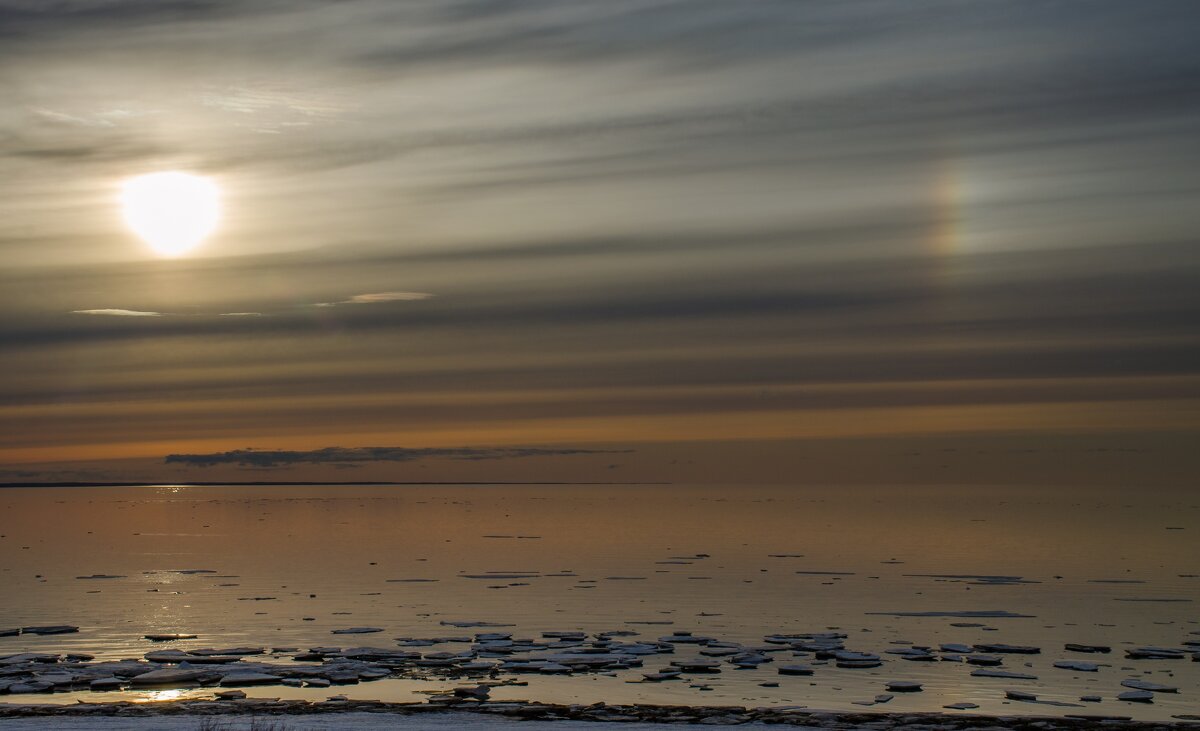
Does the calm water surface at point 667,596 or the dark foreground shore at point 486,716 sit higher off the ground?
the calm water surface at point 667,596

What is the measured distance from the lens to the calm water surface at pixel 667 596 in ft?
108

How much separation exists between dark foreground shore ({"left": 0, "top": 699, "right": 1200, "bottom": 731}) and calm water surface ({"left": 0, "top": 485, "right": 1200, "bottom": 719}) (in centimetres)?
211

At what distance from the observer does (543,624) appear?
46.6 metres

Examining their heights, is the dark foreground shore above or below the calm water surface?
below

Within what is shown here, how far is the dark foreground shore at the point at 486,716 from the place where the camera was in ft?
82.7

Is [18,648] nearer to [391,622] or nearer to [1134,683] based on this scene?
[391,622]

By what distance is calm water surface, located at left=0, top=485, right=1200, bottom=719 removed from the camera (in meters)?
32.9

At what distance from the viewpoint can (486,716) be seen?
26.5 metres

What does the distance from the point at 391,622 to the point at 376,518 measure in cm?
12644

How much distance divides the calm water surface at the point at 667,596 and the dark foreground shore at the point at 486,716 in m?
2.11

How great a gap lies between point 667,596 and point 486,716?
104 feet

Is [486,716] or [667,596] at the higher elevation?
[667,596]

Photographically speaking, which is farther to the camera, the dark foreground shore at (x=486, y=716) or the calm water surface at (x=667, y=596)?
the calm water surface at (x=667, y=596)

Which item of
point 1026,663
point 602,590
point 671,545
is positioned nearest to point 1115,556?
point 671,545
